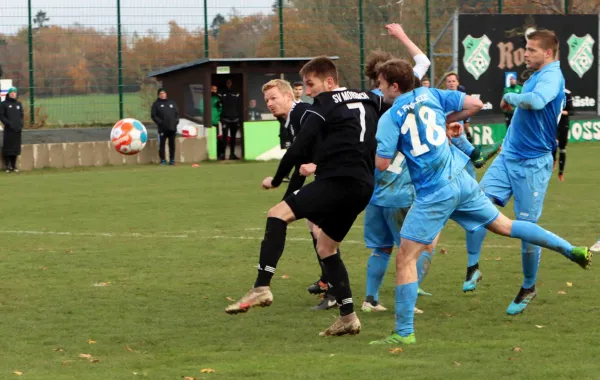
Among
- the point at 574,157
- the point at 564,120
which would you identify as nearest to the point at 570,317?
the point at 564,120

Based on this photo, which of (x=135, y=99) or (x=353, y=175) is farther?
(x=135, y=99)

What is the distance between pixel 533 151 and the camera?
8.39m

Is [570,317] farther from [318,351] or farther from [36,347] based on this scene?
[36,347]

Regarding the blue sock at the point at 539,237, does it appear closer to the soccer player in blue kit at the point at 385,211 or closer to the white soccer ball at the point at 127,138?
the soccer player in blue kit at the point at 385,211

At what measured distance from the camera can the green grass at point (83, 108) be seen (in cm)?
2689

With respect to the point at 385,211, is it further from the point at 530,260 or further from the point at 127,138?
the point at 127,138

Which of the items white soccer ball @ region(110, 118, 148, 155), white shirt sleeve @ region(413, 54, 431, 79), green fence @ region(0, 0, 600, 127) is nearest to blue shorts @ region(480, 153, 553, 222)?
white shirt sleeve @ region(413, 54, 431, 79)

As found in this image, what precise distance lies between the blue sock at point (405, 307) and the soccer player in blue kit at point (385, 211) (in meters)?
1.23

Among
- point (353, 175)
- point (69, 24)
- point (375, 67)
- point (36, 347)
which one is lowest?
Result: point (36, 347)

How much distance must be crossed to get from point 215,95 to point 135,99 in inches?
83.9

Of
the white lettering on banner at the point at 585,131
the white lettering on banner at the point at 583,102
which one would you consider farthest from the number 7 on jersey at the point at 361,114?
the white lettering on banner at the point at 585,131

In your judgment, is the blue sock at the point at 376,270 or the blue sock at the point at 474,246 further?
the blue sock at the point at 474,246

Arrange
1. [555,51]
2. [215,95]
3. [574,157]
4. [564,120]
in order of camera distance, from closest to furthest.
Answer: [555,51] < [564,120] < [574,157] < [215,95]

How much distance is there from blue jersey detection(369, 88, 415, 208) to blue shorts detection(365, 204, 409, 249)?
0.20 ft
